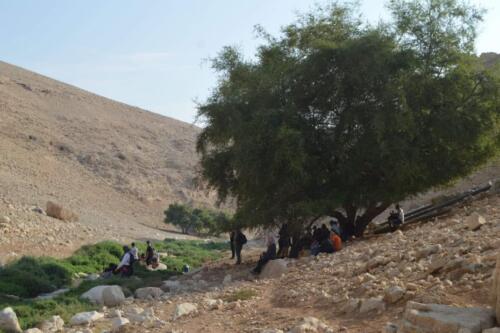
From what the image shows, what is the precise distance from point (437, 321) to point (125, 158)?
6083 centimetres

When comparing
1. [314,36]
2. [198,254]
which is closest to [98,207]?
[198,254]

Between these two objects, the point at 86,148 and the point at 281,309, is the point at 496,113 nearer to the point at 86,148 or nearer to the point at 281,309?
the point at 281,309

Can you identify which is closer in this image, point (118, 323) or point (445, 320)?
point (445, 320)

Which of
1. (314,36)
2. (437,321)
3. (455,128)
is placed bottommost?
(437,321)

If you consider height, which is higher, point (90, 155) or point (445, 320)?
point (90, 155)

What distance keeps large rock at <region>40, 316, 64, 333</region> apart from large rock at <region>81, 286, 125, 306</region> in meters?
1.99

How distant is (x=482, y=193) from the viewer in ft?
62.6

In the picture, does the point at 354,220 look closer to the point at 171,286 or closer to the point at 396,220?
the point at 396,220

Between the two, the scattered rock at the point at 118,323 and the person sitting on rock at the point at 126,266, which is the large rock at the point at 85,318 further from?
the person sitting on rock at the point at 126,266

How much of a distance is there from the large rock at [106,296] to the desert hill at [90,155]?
16.5m

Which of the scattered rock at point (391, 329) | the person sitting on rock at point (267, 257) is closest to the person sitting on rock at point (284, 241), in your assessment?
the person sitting on rock at point (267, 257)

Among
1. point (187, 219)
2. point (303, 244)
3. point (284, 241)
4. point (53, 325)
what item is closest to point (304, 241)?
point (303, 244)

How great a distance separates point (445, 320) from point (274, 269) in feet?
27.0

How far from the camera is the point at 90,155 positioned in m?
60.0
